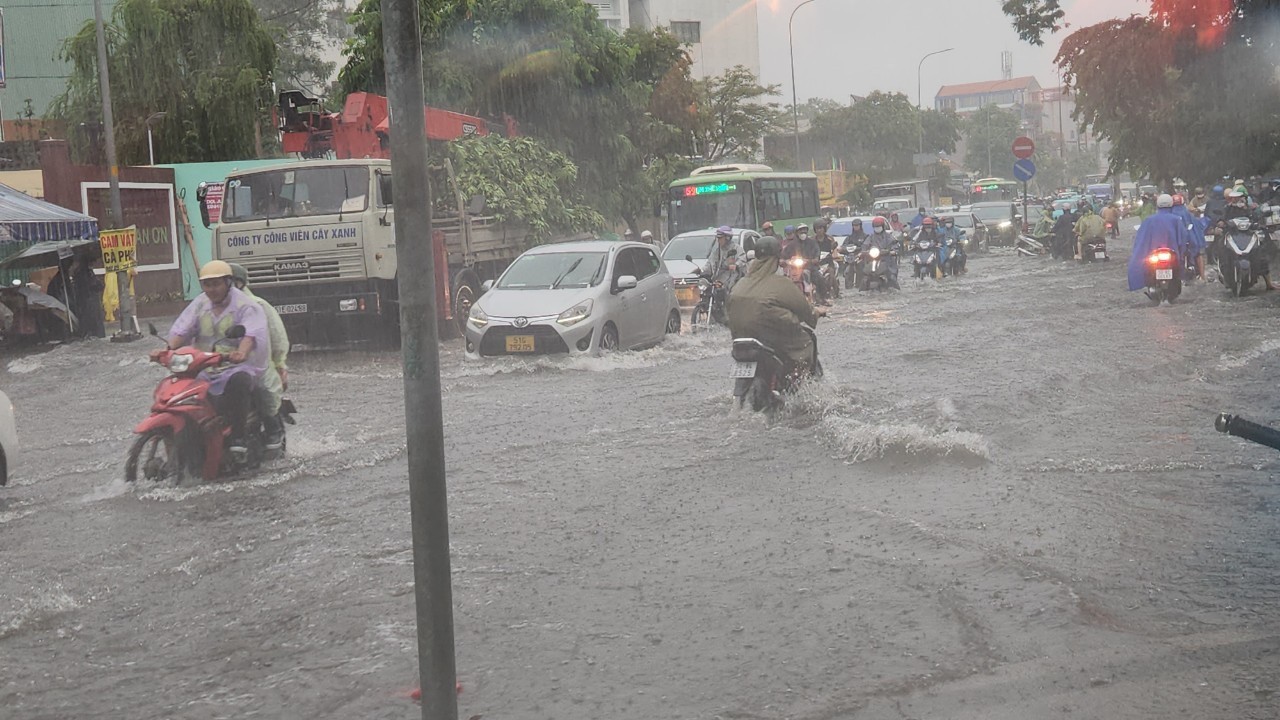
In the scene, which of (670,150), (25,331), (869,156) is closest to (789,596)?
(25,331)

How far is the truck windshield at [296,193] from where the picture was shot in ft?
61.0

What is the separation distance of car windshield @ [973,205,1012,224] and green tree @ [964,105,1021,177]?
77119 millimetres

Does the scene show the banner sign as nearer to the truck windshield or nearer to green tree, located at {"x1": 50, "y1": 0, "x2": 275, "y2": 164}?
the truck windshield

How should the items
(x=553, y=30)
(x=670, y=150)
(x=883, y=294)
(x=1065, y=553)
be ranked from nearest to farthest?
(x=1065, y=553), (x=883, y=294), (x=553, y=30), (x=670, y=150)

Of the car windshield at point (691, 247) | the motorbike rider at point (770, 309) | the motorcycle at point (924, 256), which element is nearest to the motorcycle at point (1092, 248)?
the motorcycle at point (924, 256)

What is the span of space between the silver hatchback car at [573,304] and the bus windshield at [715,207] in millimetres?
16546

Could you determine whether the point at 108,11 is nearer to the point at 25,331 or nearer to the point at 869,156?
the point at 25,331

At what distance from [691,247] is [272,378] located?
1710 centimetres

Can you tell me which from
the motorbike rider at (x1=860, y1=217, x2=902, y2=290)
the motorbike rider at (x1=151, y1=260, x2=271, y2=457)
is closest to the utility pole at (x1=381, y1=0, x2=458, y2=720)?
the motorbike rider at (x1=151, y1=260, x2=271, y2=457)

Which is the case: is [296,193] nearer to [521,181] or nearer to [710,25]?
[521,181]

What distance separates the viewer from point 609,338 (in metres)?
17.3

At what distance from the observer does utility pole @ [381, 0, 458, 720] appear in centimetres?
365

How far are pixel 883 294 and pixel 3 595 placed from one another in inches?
933

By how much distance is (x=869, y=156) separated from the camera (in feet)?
304
